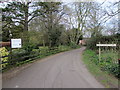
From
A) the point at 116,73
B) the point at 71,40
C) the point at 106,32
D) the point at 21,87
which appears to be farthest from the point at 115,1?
the point at 71,40

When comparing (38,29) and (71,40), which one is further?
(71,40)

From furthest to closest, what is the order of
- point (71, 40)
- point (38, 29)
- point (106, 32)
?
point (71, 40)
point (106, 32)
point (38, 29)

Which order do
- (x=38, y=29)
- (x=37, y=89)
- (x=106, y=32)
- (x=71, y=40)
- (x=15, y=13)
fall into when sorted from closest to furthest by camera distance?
(x=37, y=89)
(x=15, y=13)
(x=38, y=29)
(x=106, y=32)
(x=71, y=40)

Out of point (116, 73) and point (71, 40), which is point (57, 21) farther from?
point (116, 73)

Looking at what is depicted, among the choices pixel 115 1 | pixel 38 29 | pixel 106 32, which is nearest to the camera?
pixel 115 1

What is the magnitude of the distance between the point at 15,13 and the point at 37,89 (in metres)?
10.3

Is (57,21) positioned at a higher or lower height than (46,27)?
higher

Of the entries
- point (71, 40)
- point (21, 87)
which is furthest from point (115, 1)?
point (71, 40)

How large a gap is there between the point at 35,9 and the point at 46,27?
3.21 m

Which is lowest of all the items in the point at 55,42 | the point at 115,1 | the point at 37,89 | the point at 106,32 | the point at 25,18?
the point at 37,89

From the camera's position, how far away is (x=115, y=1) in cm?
995

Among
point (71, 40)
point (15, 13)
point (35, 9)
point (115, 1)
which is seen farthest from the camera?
point (71, 40)

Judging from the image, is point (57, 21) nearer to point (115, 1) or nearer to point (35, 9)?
point (35, 9)

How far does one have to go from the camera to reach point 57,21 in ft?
53.4
